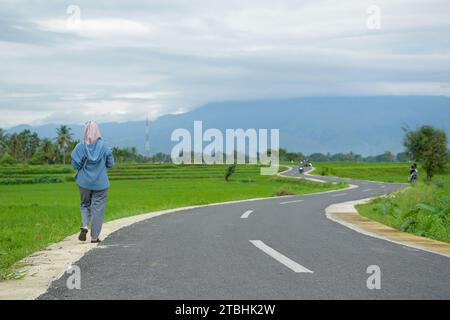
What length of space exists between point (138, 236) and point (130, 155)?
Result: 153326 mm

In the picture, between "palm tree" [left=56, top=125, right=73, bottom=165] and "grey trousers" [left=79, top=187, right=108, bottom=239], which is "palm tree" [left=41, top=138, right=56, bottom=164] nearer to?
"palm tree" [left=56, top=125, right=73, bottom=165]

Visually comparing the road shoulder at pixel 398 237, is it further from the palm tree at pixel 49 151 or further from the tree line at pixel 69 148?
the palm tree at pixel 49 151

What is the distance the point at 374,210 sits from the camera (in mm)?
22531

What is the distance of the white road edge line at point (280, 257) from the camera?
8.19 metres

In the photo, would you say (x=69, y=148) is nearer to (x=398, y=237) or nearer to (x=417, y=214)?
(x=417, y=214)

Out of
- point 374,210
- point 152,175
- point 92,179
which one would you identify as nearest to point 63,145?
point 152,175

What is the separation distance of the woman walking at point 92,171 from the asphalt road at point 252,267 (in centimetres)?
56

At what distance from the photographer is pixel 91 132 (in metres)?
11.3

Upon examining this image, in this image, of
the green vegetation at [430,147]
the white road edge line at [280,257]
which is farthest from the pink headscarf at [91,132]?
the green vegetation at [430,147]

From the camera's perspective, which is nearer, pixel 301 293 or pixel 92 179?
pixel 301 293

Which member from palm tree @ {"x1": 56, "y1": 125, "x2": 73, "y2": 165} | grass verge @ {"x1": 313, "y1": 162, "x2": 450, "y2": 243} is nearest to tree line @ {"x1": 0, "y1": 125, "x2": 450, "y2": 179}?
palm tree @ {"x1": 56, "y1": 125, "x2": 73, "y2": 165}

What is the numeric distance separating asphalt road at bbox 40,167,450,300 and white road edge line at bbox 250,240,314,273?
0.01m
